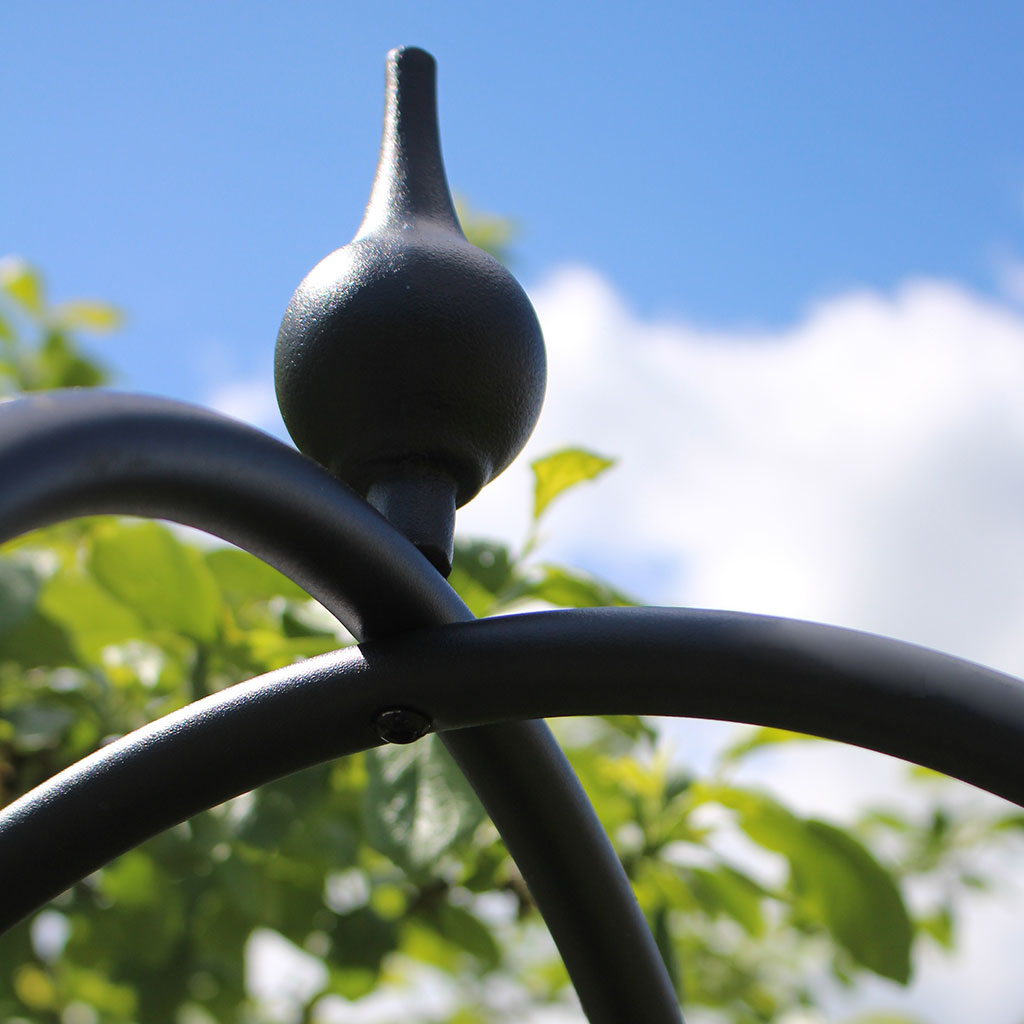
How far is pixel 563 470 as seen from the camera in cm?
57

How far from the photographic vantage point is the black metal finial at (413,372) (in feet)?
1.04

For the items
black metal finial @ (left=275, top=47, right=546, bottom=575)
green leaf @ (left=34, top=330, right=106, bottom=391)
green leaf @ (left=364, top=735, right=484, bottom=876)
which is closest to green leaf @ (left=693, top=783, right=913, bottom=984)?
green leaf @ (left=364, top=735, right=484, bottom=876)

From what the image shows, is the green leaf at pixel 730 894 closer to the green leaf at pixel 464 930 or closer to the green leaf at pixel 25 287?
the green leaf at pixel 464 930

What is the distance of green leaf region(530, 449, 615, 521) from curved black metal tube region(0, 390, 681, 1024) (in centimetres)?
27

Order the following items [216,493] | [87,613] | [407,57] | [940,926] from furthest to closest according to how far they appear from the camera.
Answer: [940,926] → [87,613] → [407,57] → [216,493]

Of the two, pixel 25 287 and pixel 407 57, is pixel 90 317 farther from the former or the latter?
pixel 407 57

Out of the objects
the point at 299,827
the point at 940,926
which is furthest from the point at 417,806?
the point at 940,926

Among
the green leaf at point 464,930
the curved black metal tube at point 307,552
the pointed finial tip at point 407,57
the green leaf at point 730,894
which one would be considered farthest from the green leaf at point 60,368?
the curved black metal tube at point 307,552

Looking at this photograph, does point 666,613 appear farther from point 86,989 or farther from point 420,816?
point 86,989

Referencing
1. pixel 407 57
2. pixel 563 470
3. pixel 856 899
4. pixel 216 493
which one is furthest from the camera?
pixel 856 899

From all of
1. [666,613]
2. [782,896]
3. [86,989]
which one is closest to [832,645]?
[666,613]

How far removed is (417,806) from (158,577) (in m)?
0.23

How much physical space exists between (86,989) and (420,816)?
0.75 m

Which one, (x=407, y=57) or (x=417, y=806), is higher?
(x=407, y=57)
